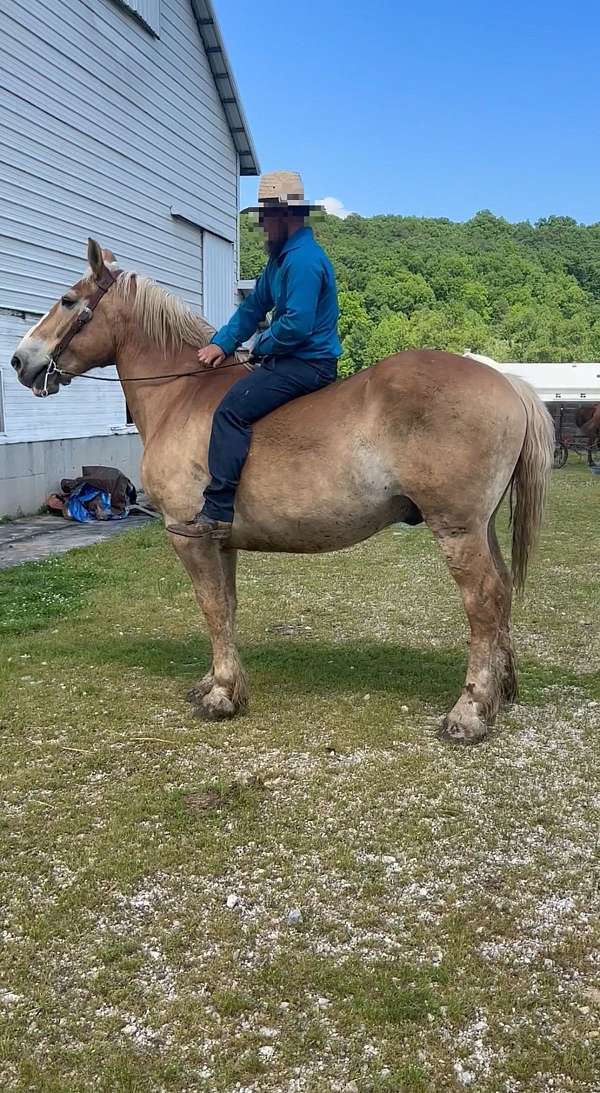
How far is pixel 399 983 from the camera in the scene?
2.47 m

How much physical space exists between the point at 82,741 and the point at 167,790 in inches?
31.1

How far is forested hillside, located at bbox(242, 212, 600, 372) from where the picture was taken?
58656mm

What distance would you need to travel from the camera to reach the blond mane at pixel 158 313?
484 centimetres

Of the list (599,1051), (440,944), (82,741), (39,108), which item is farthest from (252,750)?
(39,108)

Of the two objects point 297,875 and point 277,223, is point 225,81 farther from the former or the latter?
point 297,875

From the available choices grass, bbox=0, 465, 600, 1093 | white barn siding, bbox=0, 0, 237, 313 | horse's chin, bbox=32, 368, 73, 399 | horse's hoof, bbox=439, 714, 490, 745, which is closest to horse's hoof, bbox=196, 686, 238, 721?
grass, bbox=0, 465, 600, 1093

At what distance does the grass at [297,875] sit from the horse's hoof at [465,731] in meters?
0.10

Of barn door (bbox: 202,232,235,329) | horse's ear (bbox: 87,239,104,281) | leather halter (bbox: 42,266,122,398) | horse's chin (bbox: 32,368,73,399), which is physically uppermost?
barn door (bbox: 202,232,235,329)

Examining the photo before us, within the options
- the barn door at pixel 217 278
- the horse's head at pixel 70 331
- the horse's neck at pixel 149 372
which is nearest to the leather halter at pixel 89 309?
the horse's head at pixel 70 331

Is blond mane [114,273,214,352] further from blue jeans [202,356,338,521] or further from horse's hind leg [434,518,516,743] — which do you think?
horse's hind leg [434,518,516,743]

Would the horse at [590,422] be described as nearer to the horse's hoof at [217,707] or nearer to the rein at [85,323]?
the rein at [85,323]

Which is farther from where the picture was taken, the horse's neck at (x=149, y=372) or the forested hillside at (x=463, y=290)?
the forested hillside at (x=463, y=290)

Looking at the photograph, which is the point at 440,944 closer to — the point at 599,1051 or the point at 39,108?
the point at 599,1051

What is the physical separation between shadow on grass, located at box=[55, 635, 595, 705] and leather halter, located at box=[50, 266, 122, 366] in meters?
2.17
